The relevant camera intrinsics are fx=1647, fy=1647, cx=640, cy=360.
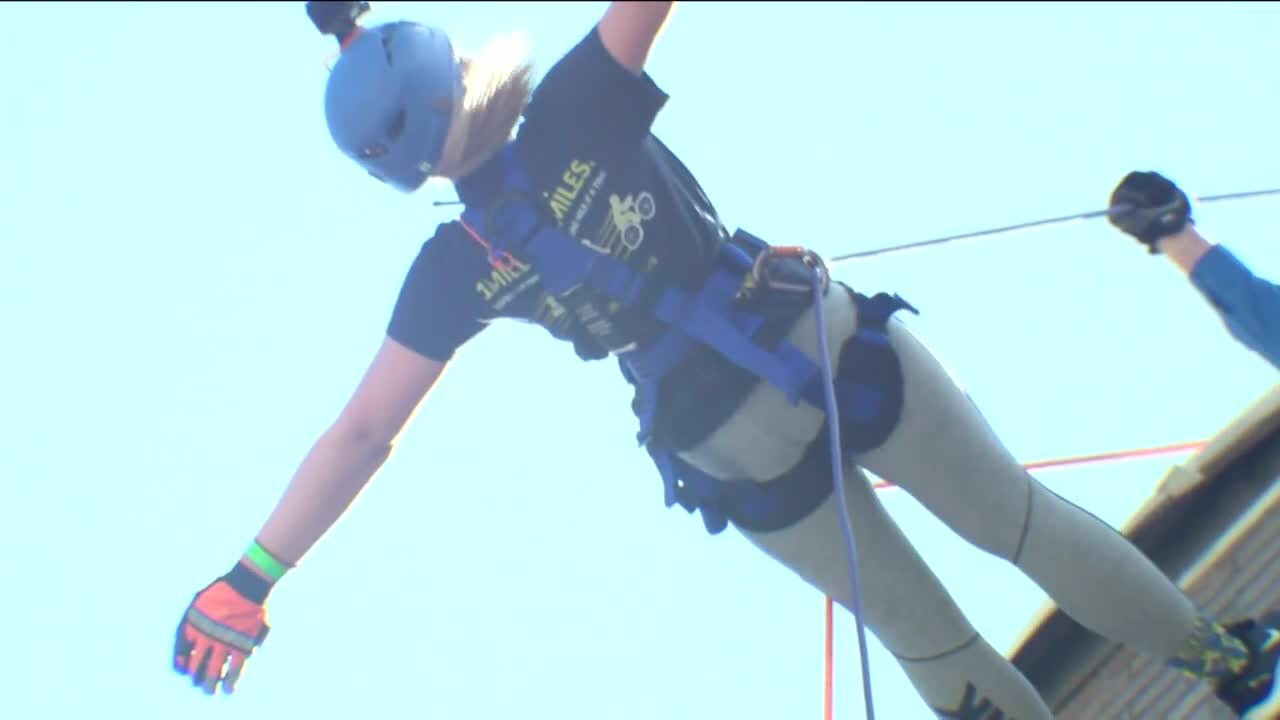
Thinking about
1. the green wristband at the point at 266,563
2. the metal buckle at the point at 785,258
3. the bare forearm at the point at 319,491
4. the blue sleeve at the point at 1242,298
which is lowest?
the green wristband at the point at 266,563

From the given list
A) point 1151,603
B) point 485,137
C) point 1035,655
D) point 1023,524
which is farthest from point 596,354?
point 1035,655

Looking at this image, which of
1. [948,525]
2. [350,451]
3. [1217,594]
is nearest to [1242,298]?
[948,525]

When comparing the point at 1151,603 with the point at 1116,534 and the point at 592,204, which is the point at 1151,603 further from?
the point at 592,204

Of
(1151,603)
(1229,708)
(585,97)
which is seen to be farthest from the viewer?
(1229,708)

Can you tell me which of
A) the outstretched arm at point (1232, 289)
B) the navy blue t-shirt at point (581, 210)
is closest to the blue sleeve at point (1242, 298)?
the outstretched arm at point (1232, 289)

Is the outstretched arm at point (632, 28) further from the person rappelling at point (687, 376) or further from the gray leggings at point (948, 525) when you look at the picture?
the gray leggings at point (948, 525)

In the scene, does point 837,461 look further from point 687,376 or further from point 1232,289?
point 1232,289

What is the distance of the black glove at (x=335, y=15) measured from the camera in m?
2.37

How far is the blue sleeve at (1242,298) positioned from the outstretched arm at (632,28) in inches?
34.4

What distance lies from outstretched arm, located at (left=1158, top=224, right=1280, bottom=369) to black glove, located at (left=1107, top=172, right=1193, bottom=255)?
0.02 metres

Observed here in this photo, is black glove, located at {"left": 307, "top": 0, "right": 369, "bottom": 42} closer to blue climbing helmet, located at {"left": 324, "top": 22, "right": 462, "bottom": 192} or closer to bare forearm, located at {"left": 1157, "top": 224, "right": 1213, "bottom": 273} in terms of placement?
blue climbing helmet, located at {"left": 324, "top": 22, "right": 462, "bottom": 192}

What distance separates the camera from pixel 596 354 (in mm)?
2471

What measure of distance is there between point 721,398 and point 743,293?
0.52ft

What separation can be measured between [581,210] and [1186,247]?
0.89 m
